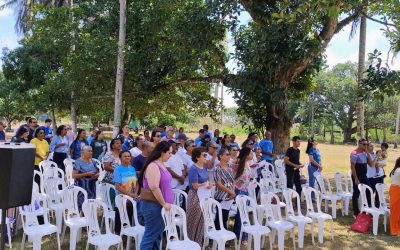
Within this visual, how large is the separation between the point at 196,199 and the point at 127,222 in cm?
96

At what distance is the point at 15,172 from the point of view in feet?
10.2

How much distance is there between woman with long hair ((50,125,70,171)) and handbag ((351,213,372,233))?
6.23 metres

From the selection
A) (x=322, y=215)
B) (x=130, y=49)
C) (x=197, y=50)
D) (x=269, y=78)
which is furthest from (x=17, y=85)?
(x=322, y=215)

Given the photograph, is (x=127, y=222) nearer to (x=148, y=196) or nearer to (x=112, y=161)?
(x=148, y=196)

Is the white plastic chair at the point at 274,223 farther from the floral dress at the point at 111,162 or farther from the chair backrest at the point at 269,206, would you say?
the floral dress at the point at 111,162

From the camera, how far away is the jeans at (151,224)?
14.7 feet

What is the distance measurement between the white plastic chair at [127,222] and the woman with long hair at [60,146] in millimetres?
4037

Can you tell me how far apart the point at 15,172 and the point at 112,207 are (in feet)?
9.99

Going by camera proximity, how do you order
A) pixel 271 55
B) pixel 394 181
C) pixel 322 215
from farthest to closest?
pixel 271 55, pixel 394 181, pixel 322 215

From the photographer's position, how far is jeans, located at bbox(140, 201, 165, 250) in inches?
176

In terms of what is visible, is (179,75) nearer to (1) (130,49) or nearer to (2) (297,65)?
(1) (130,49)

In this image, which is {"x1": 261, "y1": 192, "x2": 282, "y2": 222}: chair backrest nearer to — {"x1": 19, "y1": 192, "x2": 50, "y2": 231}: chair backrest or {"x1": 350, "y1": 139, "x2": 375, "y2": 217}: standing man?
{"x1": 350, "y1": 139, "x2": 375, "y2": 217}: standing man

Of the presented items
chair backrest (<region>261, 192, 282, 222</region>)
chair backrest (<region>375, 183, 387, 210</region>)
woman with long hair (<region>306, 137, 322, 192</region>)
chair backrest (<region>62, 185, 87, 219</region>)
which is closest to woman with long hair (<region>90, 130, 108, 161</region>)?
chair backrest (<region>62, 185, 87, 219</region>)

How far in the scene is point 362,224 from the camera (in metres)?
7.37
